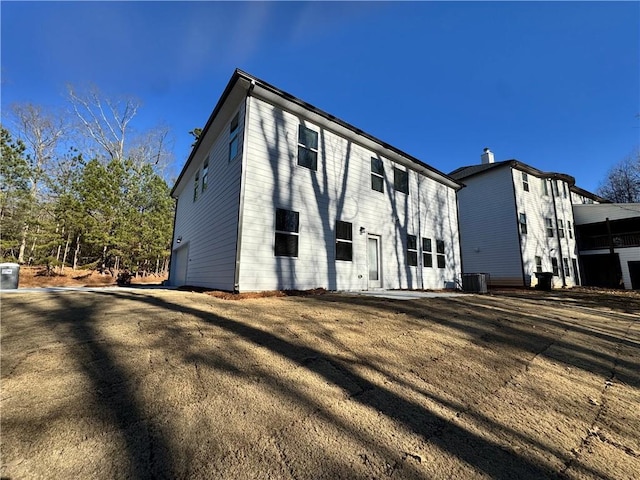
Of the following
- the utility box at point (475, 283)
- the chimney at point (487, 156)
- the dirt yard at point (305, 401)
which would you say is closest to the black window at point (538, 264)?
the chimney at point (487, 156)

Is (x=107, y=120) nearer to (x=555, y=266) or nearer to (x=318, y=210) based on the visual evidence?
(x=318, y=210)

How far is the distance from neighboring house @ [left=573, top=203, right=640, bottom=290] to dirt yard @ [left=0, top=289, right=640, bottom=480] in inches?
1012

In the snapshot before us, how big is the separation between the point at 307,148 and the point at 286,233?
9.53ft

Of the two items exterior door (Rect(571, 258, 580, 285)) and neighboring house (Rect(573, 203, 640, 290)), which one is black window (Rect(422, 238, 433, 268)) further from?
neighboring house (Rect(573, 203, 640, 290))

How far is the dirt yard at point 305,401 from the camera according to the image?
1.50 m

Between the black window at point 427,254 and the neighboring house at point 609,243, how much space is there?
1915 cm

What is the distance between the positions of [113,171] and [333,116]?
17067 mm

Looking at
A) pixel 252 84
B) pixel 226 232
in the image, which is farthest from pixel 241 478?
pixel 252 84

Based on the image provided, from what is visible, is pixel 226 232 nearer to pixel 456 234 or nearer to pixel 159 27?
pixel 159 27

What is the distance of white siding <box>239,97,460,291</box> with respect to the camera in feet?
23.8

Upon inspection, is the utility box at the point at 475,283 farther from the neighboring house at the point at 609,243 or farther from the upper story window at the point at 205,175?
the neighboring house at the point at 609,243

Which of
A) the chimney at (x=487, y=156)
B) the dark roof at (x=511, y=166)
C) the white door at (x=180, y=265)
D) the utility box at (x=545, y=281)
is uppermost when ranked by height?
the chimney at (x=487, y=156)

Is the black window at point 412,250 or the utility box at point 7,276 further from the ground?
the black window at point 412,250

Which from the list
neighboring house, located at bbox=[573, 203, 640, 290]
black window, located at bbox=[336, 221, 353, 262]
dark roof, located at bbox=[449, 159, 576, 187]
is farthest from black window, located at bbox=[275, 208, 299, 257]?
neighboring house, located at bbox=[573, 203, 640, 290]
